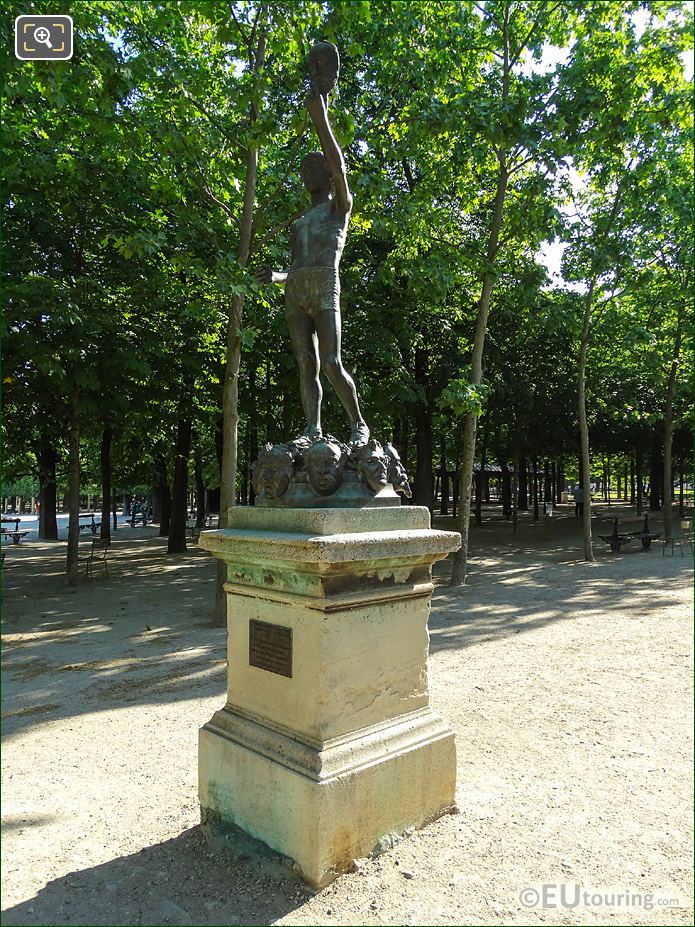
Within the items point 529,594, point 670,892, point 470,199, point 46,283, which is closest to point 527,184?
point 470,199

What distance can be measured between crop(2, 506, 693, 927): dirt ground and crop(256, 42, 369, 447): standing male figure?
7.77ft

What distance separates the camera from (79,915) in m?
2.85

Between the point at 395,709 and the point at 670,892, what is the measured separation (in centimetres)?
154

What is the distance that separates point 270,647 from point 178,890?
121 centimetres

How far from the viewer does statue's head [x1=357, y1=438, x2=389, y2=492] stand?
140 inches

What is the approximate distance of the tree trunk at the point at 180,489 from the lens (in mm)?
17234

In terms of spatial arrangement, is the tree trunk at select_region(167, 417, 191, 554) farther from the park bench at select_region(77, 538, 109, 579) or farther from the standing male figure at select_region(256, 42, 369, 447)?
the standing male figure at select_region(256, 42, 369, 447)

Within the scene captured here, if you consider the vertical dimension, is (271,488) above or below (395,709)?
above

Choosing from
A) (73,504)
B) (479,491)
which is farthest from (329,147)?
(479,491)

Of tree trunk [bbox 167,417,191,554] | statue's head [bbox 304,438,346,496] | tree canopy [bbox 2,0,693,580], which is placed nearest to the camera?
statue's head [bbox 304,438,346,496]

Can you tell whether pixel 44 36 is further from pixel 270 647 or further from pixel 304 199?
pixel 270 647

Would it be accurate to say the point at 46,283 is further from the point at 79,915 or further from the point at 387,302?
the point at 79,915

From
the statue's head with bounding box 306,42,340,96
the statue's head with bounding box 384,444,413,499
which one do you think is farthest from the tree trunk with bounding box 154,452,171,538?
the statue's head with bounding box 306,42,340,96

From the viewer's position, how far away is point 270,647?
343 cm
